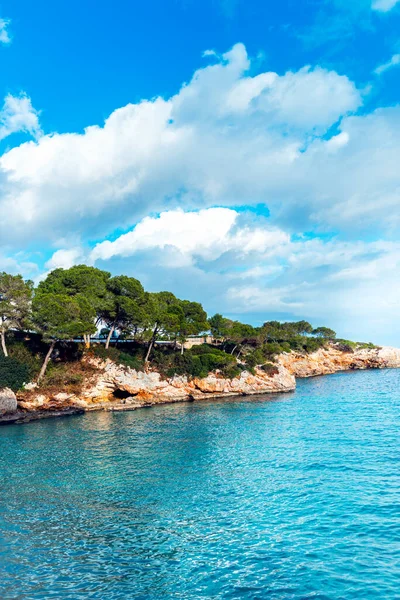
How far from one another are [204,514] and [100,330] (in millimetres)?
62365

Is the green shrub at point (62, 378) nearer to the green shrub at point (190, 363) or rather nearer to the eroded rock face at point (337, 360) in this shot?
the green shrub at point (190, 363)

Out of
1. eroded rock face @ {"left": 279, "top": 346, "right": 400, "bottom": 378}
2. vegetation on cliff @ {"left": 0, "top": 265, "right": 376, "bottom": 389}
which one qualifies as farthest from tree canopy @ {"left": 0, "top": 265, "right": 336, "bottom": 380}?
eroded rock face @ {"left": 279, "top": 346, "right": 400, "bottom": 378}

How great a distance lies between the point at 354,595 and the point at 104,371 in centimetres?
4830

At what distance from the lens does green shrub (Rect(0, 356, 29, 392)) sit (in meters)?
47.9

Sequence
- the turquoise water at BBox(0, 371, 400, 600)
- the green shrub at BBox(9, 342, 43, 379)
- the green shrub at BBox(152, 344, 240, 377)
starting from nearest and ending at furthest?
the turquoise water at BBox(0, 371, 400, 600), the green shrub at BBox(9, 342, 43, 379), the green shrub at BBox(152, 344, 240, 377)

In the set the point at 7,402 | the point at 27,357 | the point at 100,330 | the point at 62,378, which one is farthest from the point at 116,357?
the point at 100,330

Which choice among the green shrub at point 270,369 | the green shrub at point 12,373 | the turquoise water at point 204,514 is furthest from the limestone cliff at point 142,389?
the turquoise water at point 204,514

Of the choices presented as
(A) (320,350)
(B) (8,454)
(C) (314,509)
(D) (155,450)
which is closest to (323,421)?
(D) (155,450)

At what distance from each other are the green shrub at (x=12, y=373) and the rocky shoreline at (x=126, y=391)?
4.34 ft

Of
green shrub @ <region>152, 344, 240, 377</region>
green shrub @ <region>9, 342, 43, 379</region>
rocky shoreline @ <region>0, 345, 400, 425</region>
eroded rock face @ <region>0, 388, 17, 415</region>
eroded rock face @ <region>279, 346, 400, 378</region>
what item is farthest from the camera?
→ eroded rock face @ <region>279, 346, 400, 378</region>

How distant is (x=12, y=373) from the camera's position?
160ft

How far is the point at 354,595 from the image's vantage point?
37.4 feet

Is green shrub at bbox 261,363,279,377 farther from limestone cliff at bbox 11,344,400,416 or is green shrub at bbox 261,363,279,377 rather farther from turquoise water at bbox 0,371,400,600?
turquoise water at bbox 0,371,400,600

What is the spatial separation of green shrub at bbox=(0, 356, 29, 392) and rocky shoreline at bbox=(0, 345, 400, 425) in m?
1.32
